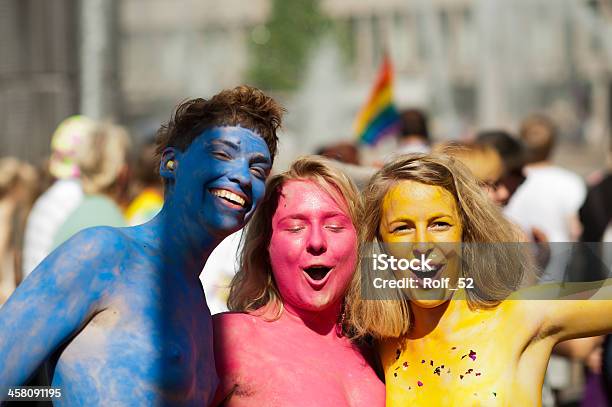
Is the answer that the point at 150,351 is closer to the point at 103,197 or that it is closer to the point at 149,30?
the point at 103,197

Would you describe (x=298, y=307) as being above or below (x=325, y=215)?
below

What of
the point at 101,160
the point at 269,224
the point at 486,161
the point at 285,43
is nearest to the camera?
the point at 269,224

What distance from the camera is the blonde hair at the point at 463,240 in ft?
10.2

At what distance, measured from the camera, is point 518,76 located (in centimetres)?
2059

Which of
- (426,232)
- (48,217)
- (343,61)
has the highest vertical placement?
(426,232)

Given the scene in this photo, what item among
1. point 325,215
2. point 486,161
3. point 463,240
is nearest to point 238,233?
point 486,161

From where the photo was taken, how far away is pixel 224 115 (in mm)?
2977

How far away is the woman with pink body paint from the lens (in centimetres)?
310

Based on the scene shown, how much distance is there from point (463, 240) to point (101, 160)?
288cm

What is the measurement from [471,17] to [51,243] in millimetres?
45716

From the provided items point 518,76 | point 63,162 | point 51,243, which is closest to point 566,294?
point 51,243

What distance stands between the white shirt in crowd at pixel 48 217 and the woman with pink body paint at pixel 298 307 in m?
2.74

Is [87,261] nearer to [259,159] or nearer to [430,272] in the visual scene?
[259,159]

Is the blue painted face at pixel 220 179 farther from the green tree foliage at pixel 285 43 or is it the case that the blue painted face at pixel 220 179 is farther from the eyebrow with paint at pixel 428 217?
the green tree foliage at pixel 285 43
